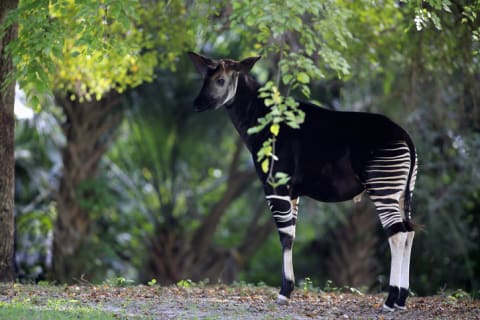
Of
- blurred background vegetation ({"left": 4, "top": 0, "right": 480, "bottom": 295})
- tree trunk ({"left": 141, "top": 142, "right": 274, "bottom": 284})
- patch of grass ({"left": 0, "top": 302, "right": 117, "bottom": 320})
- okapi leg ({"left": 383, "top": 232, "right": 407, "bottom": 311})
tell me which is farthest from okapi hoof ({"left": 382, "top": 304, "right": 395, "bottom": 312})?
tree trunk ({"left": 141, "top": 142, "right": 274, "bottom": 284})

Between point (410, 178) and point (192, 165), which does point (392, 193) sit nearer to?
point (410, 178)

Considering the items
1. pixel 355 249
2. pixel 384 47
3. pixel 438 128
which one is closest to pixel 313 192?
pixel 384 47

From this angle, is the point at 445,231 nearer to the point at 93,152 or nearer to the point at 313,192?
the point at 93,152

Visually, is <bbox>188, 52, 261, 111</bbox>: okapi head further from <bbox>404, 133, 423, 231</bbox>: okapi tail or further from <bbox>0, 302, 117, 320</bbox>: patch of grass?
<bbox>0, 302, 117, 320</bbox>: patch of grass

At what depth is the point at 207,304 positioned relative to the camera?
805cm

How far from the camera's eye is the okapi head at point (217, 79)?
812 cm

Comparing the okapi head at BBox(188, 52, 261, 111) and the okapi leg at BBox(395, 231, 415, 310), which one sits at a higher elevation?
the okapi head at BBox(188, 52, 261, 111)

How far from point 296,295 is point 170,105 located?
868cm

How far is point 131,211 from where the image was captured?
806 inches

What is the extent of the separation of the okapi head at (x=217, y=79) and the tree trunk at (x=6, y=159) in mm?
2720

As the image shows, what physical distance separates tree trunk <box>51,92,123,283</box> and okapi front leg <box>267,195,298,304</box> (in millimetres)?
8242

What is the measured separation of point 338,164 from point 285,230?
0.89m

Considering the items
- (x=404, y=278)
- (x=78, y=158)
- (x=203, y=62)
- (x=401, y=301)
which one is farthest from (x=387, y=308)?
(x=78, y=158)

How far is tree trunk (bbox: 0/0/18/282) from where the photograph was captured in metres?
9.51
